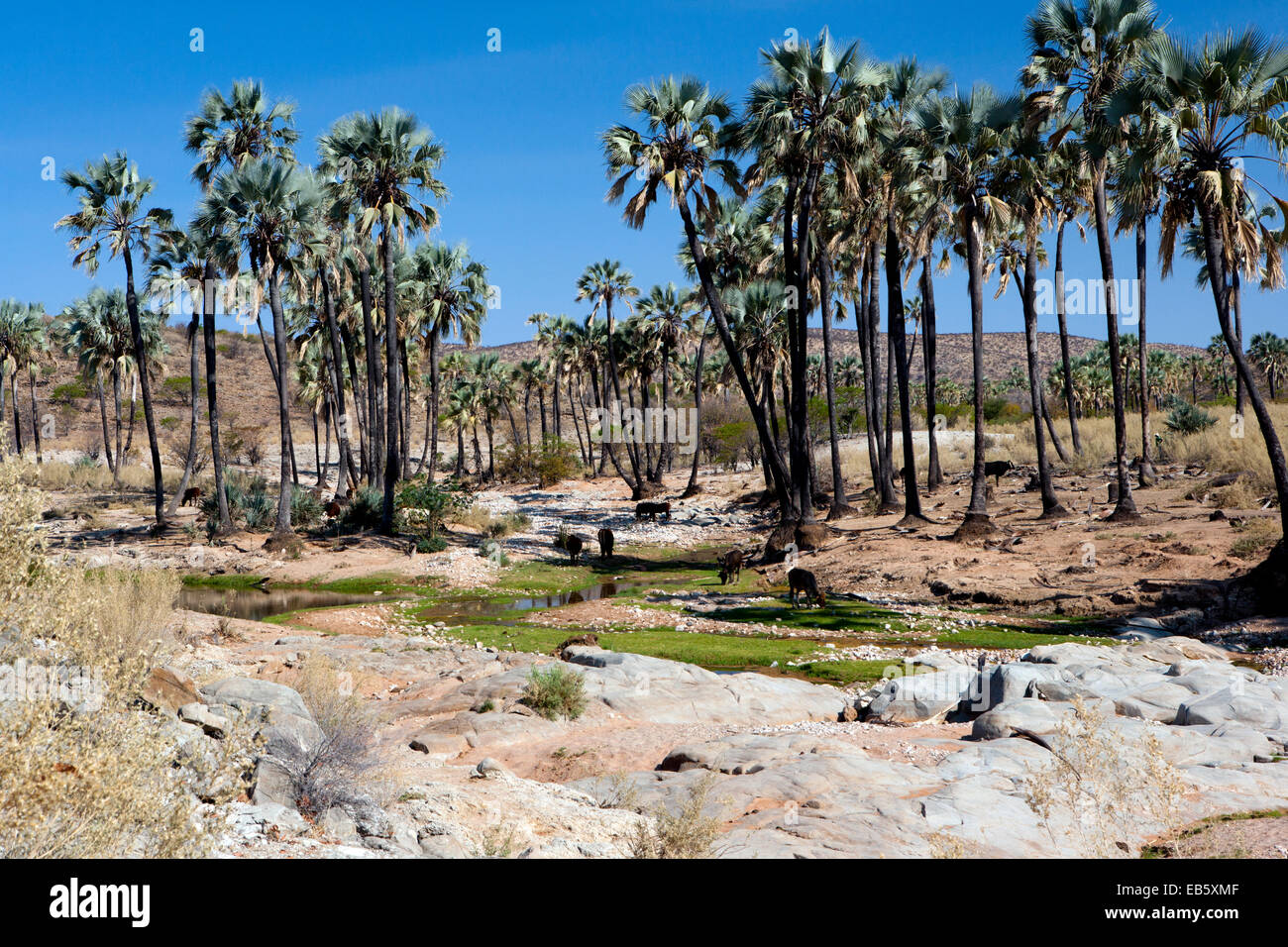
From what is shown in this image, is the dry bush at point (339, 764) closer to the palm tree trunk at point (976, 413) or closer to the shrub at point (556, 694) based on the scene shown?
the shrub at point (556, 694)

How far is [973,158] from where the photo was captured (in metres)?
25.6

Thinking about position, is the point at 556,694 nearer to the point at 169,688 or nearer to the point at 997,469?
the point at 169,688

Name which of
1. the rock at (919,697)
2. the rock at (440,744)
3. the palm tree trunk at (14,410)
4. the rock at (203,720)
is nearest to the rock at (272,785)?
the rock at (203,720)

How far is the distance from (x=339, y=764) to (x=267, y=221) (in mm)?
26521

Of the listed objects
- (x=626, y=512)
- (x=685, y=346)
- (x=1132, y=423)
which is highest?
(x=685, y=346)

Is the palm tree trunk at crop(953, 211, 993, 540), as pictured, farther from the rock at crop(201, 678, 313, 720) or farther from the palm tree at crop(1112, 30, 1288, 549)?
the rock at crop(201, 678, 313, 720)

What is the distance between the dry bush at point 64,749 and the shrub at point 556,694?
20.1ft

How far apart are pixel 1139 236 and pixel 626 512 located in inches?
1000

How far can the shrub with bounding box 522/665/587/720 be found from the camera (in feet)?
38.4

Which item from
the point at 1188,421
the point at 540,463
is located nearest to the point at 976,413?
the point at 1188,421

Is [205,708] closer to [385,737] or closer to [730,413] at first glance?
Answer: [385,737]

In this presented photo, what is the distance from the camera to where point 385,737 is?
10383 millimetres

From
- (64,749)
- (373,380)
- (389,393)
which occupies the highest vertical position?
(373,380)
